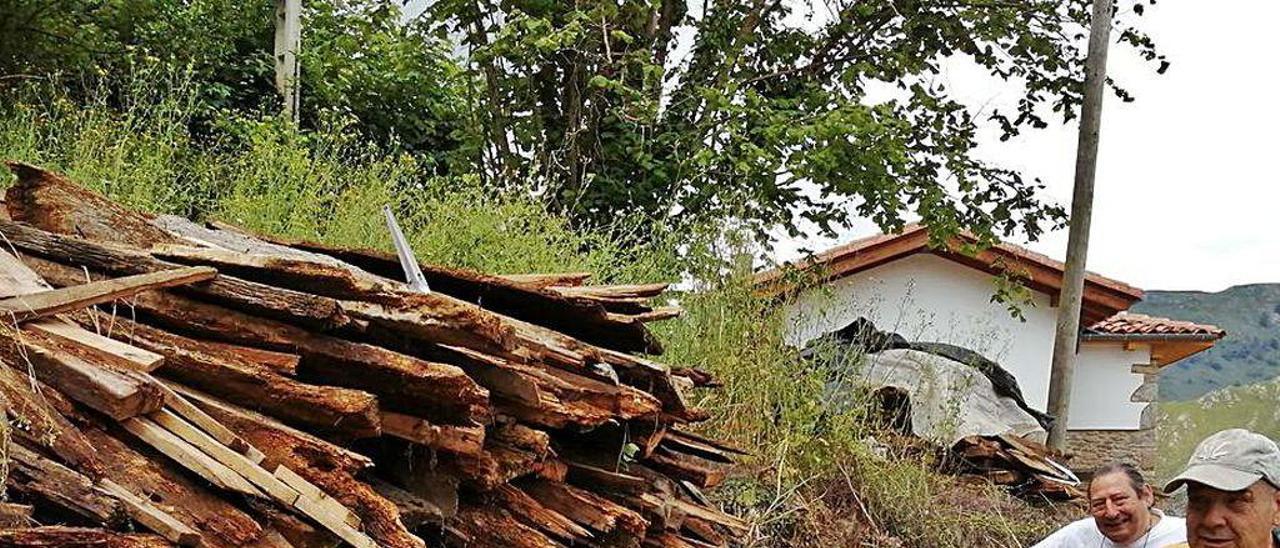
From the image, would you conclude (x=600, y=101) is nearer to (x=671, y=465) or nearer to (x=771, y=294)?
(x=771, y=294)

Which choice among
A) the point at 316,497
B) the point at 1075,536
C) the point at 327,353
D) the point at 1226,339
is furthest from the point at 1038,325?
the point at 316,497

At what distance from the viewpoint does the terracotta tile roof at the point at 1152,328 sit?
46.6 feet

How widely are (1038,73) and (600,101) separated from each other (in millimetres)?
4224

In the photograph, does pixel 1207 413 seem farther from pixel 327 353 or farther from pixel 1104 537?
pixel 327 353

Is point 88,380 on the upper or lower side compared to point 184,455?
upper

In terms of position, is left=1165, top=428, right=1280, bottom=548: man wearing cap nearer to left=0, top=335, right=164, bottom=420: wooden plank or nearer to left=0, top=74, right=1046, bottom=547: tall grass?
left=0, top=335, right=164, bottom=420: wooden plank

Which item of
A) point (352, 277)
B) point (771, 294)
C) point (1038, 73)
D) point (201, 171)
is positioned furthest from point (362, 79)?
point (352, 277)

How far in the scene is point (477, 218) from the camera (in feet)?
19.7

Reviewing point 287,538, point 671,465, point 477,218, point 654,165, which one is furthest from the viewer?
point 654,165

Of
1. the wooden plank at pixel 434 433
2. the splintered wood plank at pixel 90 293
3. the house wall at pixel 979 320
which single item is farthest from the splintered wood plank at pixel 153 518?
the house wall at pixel 979 320

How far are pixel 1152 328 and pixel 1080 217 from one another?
4.64 m

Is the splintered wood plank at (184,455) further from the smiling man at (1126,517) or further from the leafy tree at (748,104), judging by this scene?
the leafy tree at (748,104)

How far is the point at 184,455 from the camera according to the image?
2.29 metres

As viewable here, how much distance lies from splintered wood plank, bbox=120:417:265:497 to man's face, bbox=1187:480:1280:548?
7.65 ft
